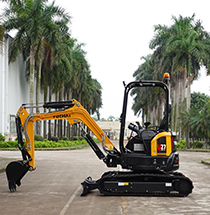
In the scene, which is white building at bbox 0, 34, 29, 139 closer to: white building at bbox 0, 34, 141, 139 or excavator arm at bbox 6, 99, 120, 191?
white building at bbox 0, 34, 141, 139

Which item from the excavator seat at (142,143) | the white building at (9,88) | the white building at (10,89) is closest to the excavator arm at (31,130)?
the excavator seat at (142,143)

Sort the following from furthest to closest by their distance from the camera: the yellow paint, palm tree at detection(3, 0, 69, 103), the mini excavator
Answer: palm tree at detection(3, 0, 69, 103) → the yellow paint → the mini excavator

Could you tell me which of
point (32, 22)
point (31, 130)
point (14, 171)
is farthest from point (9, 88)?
point (14, 171)

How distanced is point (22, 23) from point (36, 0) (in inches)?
115

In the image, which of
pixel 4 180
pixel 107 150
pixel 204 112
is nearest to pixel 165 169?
pixel 107 150

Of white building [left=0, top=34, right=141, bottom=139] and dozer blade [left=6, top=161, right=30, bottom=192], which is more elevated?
white building [left=0, top=34, right=141, bottom=139]

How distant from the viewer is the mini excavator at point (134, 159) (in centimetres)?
992

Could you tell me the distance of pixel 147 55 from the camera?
79.9 m

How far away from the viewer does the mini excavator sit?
9922 mm

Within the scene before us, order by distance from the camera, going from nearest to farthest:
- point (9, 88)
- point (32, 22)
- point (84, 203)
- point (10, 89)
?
point (84, 203), point (32, 22), point (9, 88), point (10, 89)

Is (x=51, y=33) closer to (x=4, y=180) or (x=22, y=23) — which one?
(x=22, y=23)

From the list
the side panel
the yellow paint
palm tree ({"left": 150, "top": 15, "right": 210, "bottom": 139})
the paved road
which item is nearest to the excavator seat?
the side panel

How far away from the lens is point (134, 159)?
33.5ft

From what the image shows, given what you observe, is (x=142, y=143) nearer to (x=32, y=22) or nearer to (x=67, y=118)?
(x=67, y=118)
